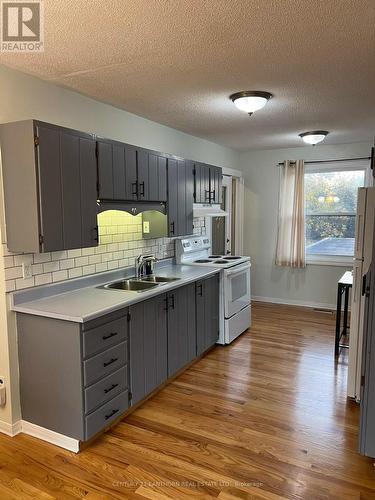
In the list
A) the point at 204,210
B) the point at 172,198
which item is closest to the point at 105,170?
the point at 172,198

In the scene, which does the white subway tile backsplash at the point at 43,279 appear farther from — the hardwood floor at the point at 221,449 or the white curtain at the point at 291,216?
the white curtain at the point at 291,216

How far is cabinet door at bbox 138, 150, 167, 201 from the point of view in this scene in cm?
332

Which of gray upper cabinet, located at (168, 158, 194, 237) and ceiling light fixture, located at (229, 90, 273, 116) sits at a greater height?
ceiling light fixture, located at (229, 90, 273, 116)

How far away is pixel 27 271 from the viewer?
2.64m

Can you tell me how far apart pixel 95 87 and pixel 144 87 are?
38cm

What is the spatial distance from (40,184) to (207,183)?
2535mm

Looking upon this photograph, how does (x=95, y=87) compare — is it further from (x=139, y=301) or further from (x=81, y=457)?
(x=81, y=457)

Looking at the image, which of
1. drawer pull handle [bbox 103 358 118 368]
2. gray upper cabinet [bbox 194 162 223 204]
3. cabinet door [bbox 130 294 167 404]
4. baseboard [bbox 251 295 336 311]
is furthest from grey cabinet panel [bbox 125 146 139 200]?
baseboard [bbox 251 295 336 311]

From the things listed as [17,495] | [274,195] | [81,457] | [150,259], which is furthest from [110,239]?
[274,195]

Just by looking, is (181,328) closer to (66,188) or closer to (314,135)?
(66,188)

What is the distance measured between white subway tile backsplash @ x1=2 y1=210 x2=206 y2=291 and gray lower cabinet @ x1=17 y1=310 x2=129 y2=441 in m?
0.34

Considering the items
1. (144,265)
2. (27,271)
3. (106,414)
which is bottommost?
(106,414)

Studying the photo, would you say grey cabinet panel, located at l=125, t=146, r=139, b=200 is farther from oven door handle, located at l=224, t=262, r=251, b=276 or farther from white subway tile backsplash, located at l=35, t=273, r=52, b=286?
oven door handle, located at l=224, t=262, r=251, b=276

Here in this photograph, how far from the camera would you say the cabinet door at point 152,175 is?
3.32 meters
